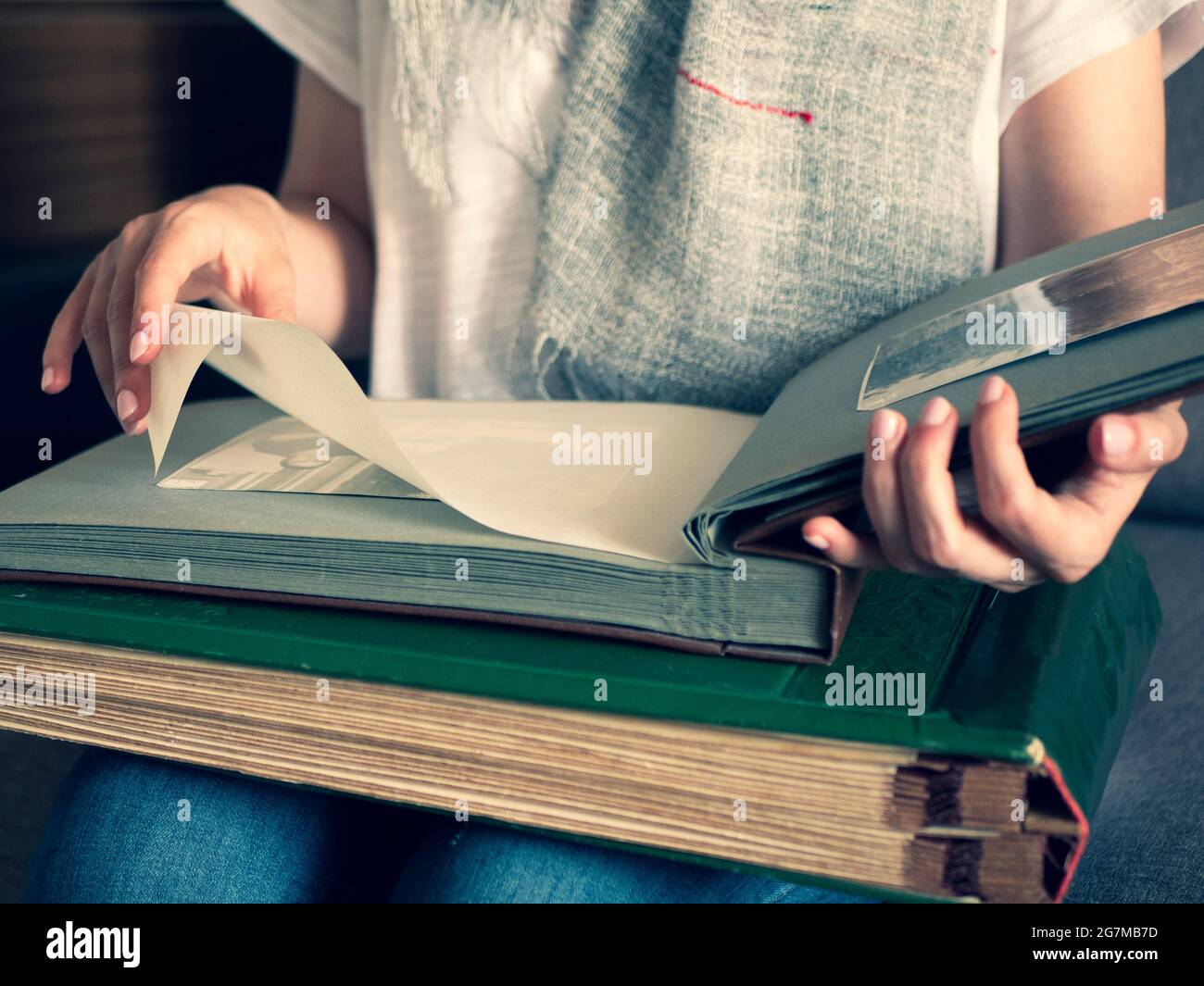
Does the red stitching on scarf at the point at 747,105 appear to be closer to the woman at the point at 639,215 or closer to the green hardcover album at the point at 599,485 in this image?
the woman at the point at 639,215

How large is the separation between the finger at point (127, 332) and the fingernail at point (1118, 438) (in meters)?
0.43

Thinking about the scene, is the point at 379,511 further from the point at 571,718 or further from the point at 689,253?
the point at 689,253

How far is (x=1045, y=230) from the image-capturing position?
64cm

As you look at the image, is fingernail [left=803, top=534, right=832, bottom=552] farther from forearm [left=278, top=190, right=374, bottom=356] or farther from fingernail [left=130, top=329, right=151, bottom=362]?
Answer: forearm [left=278, top=190, right=374, bottom=356]

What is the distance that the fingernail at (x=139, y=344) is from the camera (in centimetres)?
47

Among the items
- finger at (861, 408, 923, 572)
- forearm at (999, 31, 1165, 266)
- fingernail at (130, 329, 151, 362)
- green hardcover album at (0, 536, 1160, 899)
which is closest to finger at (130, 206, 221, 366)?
fingernail at (130, 329, 151, 362)

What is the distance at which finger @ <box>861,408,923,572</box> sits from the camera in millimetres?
348

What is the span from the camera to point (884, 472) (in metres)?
0.35

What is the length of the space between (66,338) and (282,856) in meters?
0.32
